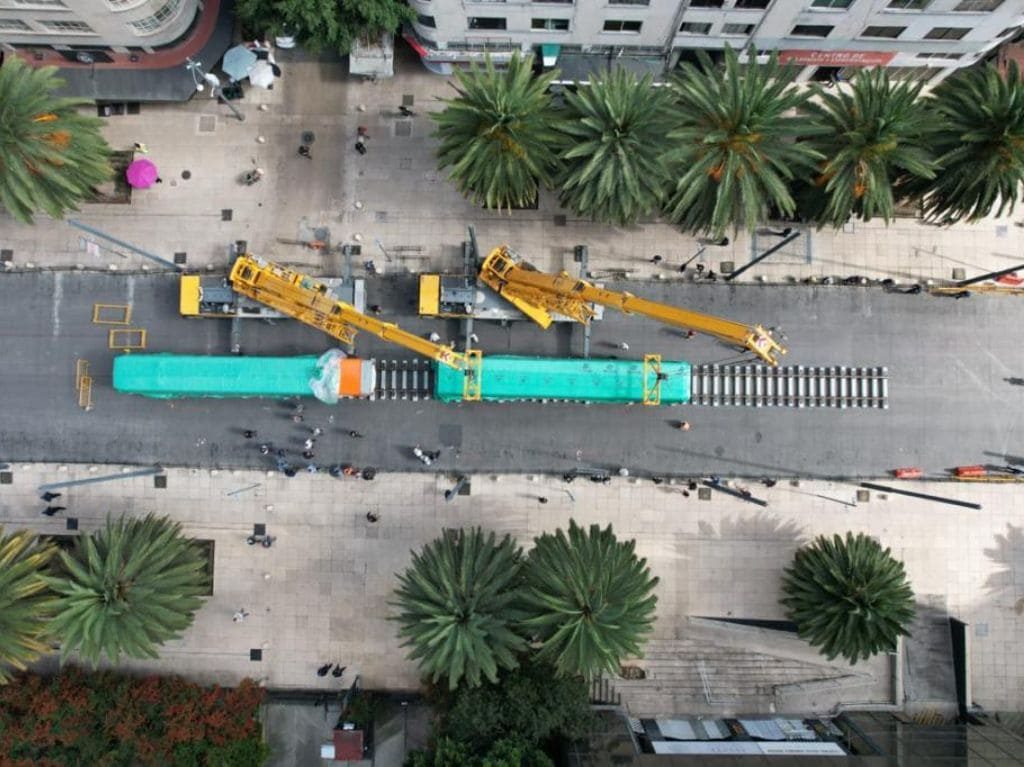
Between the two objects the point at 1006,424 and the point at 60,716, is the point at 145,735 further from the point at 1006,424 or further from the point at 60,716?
the point at 1006,424

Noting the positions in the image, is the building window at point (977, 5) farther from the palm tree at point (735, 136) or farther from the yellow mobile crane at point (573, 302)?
the yellow mobile crane at point (573, 302)

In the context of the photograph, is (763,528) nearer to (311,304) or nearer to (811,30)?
(811,30)

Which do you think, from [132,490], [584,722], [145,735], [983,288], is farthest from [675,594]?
[132,490]

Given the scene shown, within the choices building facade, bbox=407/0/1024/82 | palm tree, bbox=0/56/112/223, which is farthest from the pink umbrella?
building facade, bbox=407/0/1024/82

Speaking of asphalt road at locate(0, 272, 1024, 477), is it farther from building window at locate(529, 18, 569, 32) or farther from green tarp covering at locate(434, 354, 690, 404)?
building window at locate(529, 18, 569, 32)

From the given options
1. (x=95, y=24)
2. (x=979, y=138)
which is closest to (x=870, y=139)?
(x=979, y=138)

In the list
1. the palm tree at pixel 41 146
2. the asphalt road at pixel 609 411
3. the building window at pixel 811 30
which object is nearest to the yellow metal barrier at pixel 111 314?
the asphalt road at pixel 609 411
